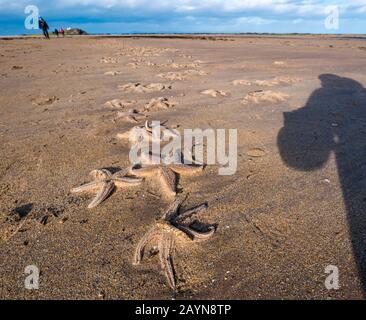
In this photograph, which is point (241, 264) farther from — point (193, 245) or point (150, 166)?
point (150, 166)

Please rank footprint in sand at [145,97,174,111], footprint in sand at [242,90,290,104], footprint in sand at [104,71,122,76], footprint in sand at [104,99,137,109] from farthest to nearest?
footprint in sand at [104,71,122,76] < footprint in sand at [242,90,290,104] < footprint in sand at [104,99,137,109] < footprint in sand at [145,97,174,111]

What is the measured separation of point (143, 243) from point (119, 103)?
4.27 metres

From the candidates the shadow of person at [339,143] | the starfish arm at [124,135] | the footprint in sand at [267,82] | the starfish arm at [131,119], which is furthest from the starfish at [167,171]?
the footprint in sand at [267,82]

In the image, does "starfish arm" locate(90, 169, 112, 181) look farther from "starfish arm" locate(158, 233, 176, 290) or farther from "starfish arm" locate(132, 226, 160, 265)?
"starfish arm" locate(158, 233, 176, 290)

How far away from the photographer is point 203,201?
3262 mm

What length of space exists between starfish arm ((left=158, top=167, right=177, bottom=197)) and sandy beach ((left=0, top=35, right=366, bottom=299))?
0.09 m

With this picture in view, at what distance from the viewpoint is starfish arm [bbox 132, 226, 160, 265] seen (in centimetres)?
252

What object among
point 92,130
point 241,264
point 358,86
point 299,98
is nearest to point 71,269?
point 241,264

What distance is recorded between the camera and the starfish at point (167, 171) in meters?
3.41

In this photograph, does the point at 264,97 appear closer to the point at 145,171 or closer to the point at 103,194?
the point at 145,171

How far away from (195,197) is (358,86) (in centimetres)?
679

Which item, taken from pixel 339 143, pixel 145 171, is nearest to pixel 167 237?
pixel 145 171

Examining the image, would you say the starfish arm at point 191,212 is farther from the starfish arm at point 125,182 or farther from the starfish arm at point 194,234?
the starfish arm at point 125,182

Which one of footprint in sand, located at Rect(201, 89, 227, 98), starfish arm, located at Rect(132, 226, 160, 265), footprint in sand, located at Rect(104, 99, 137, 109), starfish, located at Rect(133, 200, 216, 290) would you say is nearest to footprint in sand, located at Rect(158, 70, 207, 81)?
footprint in sand, located at Rect(201, 89, 227, 98)
